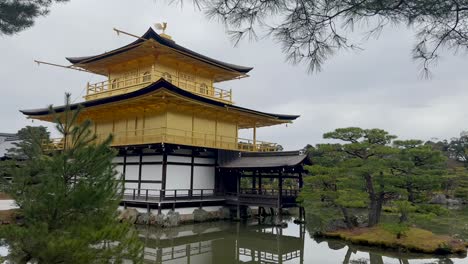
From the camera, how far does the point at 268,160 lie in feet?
58.2

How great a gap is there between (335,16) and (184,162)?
1455 cm

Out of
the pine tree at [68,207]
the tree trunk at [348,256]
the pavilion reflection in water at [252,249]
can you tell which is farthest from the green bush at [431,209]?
the pine tree at [68,207]

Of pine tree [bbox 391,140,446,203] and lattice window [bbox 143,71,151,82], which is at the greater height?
lattice window [bbox 143,71,151,82]

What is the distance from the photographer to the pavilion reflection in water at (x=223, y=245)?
10.5 meters

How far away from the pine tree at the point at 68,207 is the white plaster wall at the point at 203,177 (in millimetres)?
12524

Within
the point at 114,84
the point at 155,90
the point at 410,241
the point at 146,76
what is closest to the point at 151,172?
the point at 155,90

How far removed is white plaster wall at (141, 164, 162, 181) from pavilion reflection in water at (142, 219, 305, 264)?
9.17ft

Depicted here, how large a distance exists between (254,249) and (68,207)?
768 cm

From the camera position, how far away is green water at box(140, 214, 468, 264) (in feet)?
34.2

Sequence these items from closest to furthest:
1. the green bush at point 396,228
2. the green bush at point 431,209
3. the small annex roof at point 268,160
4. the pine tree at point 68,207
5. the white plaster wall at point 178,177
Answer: the pine tree at point 68,207, the green bush at point 396,228, the green bush at point 431,209, the small annex roof at point 268,160, the white plaster wall at point 178,177

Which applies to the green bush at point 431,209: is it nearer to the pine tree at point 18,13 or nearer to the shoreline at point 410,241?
the shoreline at point 410,241

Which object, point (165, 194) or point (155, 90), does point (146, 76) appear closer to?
point (155, 90)

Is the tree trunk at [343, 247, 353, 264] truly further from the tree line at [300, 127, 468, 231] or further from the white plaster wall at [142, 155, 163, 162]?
the white plaster wall at [142, 155, 163, 162]

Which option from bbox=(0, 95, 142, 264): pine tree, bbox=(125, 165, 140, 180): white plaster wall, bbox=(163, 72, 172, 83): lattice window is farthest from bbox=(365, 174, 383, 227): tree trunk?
bbox=(163, 72, 172, 83): lattice window
